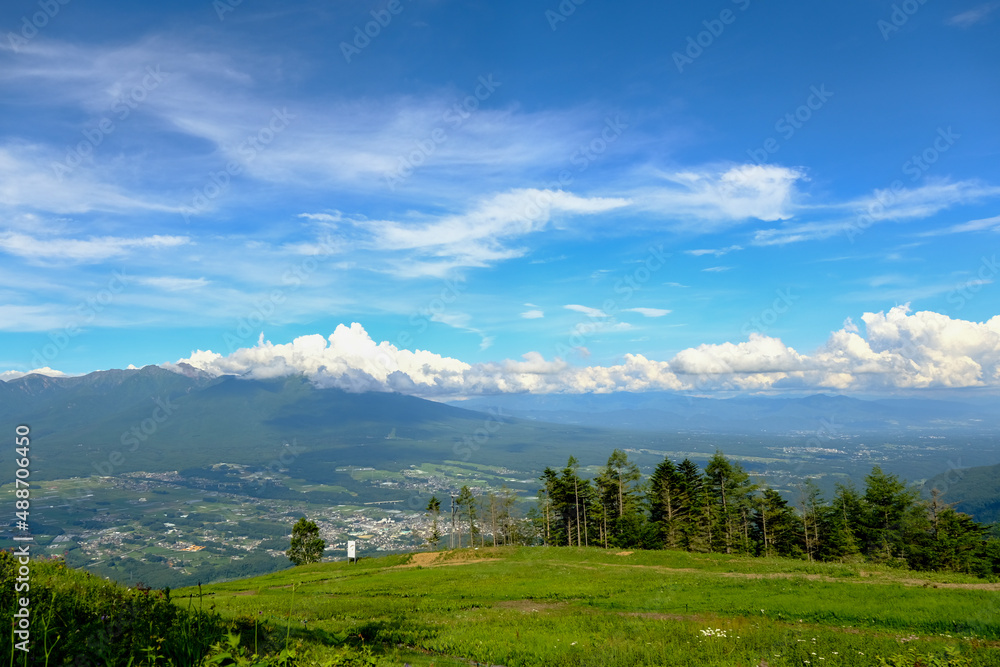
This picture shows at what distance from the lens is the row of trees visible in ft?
201

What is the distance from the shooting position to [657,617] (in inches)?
803

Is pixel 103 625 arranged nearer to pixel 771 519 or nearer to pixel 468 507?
pixel 771 519

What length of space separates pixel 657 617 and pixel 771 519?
6269cm

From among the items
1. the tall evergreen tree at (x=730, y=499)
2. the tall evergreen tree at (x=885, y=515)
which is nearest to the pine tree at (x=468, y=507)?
the tall evergreen tree at (x=730, y=499)

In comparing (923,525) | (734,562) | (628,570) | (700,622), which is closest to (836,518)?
(923,525)

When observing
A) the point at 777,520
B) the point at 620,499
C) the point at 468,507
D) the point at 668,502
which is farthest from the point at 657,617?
the point at 468,507

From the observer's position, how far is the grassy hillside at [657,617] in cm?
1373

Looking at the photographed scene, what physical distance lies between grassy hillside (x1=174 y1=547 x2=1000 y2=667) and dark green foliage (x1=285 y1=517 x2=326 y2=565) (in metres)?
50.6

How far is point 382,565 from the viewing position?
54844mm

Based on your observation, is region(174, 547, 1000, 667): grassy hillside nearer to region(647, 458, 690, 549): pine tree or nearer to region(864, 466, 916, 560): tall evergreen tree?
region(647, 458, 690, 549): pine tree

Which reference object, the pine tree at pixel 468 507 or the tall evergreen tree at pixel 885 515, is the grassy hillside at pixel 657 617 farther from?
the pine tree at pixel 468 507

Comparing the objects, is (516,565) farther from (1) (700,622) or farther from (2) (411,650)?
(2) (411,650)

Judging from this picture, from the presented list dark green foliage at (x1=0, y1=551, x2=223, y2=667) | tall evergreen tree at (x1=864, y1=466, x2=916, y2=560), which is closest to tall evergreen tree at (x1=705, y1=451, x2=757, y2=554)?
tall evergreen tree at (x1=864, y1=466, x2=916, y2=560)

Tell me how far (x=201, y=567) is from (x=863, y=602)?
23285cm
